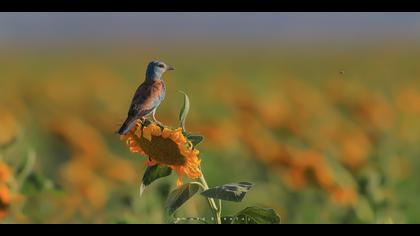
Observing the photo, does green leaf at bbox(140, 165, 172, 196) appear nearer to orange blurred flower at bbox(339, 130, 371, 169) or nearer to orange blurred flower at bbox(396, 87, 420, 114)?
orange blurred flower at bbox(339, 130, 371, 169)

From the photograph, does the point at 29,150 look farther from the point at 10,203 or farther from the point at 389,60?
the point at 389,60

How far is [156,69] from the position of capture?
1323 millimetres

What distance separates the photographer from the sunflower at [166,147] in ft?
4.01

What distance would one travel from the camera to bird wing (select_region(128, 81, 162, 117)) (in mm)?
1222

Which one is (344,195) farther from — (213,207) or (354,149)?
(213,207)

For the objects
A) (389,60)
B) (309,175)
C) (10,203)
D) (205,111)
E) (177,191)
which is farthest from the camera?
(389,60)

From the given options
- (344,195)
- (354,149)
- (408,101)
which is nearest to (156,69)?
(344,195)

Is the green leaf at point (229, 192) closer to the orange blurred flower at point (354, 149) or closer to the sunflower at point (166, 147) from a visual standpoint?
the sunflower at point (166, 147)

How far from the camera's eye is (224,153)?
3.86 m

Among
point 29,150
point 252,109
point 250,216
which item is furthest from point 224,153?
point 250,216

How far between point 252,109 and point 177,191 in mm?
2313

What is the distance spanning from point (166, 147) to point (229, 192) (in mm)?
101

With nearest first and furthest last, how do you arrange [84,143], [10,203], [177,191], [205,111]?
[177,191]
[10,203]
[84,143]
[205,111]

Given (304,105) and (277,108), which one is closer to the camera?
(277,108)
